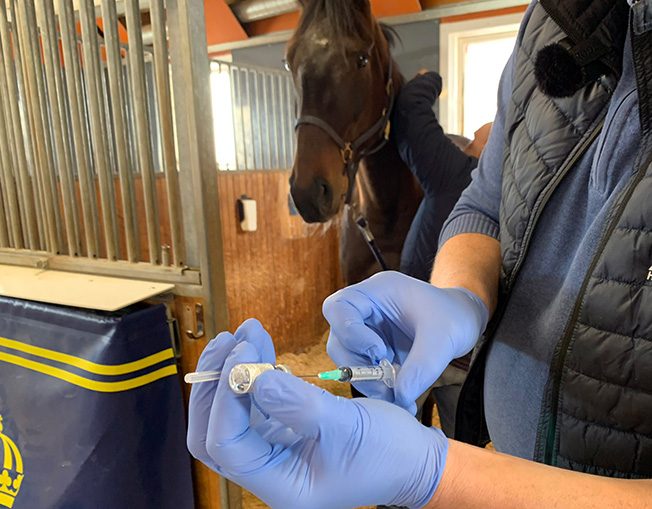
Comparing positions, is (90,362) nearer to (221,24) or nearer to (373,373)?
(373,373)

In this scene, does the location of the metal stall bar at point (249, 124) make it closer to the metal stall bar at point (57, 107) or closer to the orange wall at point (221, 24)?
the orange wall at point (221, 24)

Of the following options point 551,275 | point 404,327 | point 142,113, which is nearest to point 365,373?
point 404,327

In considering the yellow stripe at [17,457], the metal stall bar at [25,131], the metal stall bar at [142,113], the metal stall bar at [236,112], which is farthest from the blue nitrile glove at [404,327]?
the metal stall bar at [236,112]

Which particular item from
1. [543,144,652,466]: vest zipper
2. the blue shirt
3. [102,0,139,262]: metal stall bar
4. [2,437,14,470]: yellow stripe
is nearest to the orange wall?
[102,0,139,262]: metal stall bar

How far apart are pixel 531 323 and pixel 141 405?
789mm

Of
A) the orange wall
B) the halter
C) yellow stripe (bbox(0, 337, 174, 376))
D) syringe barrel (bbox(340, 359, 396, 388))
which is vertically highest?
the orange wall

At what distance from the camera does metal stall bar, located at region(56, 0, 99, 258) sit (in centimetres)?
108

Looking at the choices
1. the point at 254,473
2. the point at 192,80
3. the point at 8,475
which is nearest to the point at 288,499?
the point at 254,473

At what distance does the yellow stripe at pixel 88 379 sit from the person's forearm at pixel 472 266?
0.63 m

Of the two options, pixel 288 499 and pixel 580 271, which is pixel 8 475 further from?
pixel 580 271

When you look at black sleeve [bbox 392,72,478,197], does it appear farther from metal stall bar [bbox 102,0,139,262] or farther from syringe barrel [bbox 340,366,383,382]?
syringe barrel [bbox 340,366,383,382]

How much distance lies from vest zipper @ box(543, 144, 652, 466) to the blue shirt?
2cm

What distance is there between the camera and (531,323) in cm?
58

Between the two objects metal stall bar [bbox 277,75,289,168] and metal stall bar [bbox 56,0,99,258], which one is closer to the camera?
metal stall bar [bbox 56,0,99,258]
